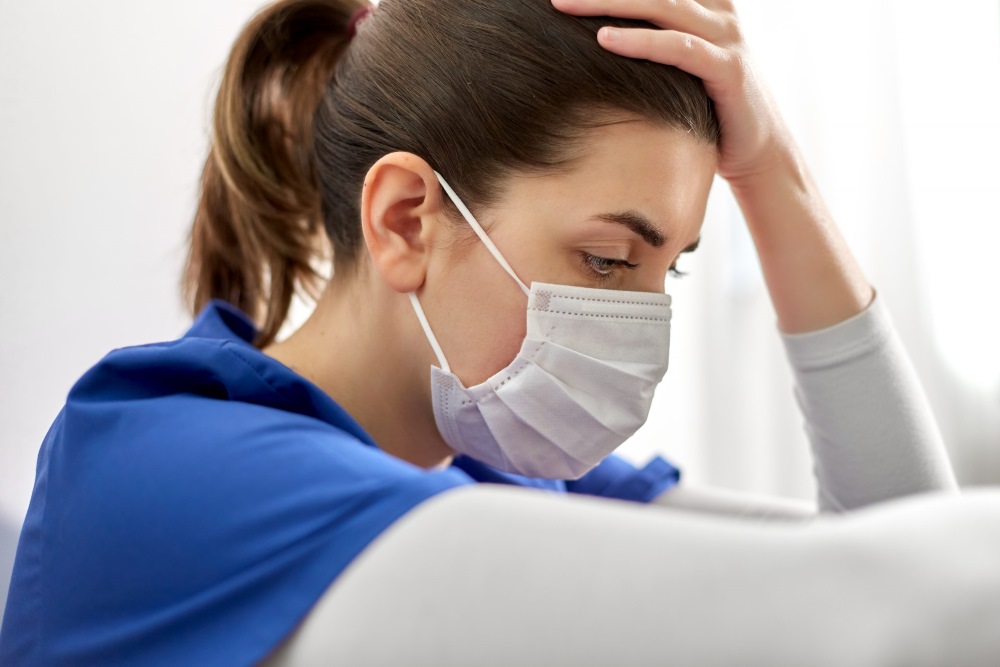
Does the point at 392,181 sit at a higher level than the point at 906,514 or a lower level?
higher

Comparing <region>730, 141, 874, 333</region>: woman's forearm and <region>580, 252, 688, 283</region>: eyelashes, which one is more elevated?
<region>580, 252, 688, 283</region>: eyelashes

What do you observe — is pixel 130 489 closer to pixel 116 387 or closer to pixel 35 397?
pixel 116 387

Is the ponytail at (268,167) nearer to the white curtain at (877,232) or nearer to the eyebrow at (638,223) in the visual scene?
the eyebrow at (638,223)

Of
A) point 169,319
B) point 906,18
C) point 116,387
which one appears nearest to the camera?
point 116,387

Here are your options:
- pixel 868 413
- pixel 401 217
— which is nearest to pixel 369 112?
pixel 401 217

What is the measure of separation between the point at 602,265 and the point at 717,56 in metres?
0.26

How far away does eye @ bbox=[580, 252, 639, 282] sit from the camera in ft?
3.15

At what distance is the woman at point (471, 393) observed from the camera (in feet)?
1.58

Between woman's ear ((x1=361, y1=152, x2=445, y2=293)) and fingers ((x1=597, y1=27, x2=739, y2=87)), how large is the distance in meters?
0.23

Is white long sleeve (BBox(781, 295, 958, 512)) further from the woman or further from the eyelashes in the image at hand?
the eyelashes

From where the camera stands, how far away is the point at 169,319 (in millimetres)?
1312

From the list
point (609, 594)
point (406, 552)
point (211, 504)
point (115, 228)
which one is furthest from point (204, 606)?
point (115, 228)

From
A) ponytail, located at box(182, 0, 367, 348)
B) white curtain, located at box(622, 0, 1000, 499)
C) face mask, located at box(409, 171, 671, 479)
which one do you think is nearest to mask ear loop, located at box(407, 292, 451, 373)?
face mask, located at box(409, 171, 671, 479)

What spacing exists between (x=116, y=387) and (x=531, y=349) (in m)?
0.40
